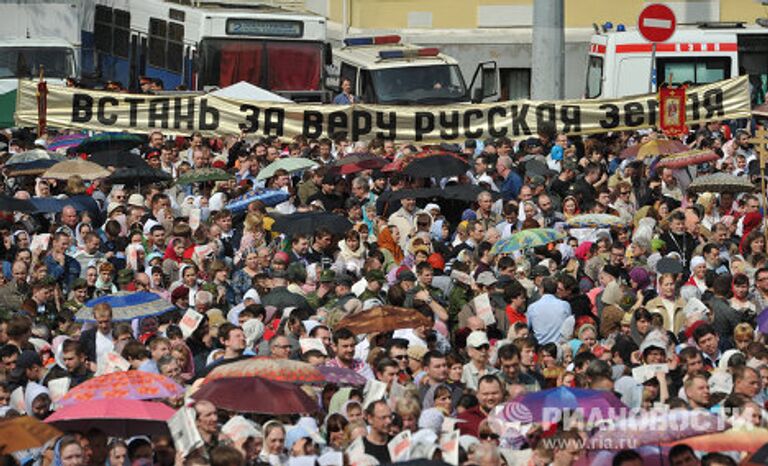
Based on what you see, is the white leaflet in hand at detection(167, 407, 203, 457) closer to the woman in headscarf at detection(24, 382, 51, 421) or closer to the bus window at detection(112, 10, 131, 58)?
the woman in headscarf at detection(24, 382, 51, 421)

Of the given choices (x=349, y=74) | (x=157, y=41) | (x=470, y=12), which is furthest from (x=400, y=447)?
(x=470, y=12)

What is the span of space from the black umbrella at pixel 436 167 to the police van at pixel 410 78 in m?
8.16

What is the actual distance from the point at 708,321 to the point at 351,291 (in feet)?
10.2

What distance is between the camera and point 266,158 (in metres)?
27.4

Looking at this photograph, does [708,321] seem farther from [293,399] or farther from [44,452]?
[44,452]

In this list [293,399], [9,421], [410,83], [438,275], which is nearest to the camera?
[9,421]

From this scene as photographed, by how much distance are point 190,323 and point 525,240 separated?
3952 millimetres

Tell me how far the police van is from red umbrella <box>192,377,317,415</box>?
18347 mm

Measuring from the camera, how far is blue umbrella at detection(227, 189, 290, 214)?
79.5ft

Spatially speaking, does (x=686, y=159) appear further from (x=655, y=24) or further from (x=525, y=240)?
(x=655, y=24)

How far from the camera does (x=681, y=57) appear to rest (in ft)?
116

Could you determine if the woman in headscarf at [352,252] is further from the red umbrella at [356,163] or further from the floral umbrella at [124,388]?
the floral umbrella at [124,388]

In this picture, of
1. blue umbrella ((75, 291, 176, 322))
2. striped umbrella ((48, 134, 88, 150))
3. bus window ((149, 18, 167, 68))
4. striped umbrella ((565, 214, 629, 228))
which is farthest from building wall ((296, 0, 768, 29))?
blue umbrella ((75, 291, 176, 322))

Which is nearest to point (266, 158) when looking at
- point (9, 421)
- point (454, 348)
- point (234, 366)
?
point (454, 348)
